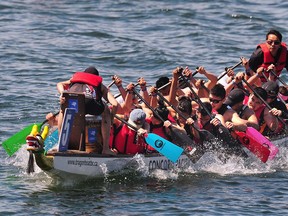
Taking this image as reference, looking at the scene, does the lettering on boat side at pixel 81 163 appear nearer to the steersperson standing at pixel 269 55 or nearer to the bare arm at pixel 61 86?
the bare arm at pixel 61 86

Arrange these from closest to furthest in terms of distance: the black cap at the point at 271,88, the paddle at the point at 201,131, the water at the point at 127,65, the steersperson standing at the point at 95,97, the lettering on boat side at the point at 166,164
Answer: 1. the water at the point at 127,65
2. the steersperson standing at the point at 95,97
3. the lettering on boat side at the point at 166,164
4. the paddle at the point at 201,131
5. the black cap at the point at 271,88

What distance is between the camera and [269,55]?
18.4 meters

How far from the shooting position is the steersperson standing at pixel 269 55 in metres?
18.3

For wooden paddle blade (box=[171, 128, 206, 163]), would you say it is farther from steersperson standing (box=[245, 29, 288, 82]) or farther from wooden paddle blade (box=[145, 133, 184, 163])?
steersperson standing (box=[245, 29, 288, 82])

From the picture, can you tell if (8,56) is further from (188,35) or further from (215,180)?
(215,180)

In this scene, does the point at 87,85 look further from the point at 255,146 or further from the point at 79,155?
the point at 255,146

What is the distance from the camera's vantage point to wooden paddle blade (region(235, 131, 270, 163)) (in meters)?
16.2

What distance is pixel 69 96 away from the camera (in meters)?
14.3

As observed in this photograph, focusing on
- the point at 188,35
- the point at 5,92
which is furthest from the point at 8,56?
the point at 188,35

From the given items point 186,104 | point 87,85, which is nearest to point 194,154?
point 186,104

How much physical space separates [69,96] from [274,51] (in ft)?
18.3

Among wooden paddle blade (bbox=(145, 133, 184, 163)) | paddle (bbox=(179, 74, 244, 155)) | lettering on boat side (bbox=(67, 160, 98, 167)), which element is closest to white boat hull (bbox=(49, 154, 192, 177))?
lettering on boat side (bbox=(67, 160, 98, 167))

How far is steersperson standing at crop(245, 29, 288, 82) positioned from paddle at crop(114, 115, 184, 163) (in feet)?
12.9

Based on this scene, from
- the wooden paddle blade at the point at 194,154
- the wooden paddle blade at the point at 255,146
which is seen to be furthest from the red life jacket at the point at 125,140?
the wooden paddle blade at the point at 255,146
